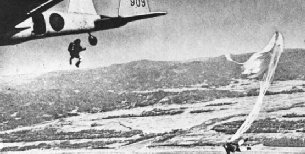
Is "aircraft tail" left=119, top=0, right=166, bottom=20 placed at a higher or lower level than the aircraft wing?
higher

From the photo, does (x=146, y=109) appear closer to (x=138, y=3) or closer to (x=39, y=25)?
(x=138, y=3)

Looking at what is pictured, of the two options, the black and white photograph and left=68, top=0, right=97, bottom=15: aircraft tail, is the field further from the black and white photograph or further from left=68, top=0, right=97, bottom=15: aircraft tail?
left=68, top=0, right=97, bottom=15: aircraft tail

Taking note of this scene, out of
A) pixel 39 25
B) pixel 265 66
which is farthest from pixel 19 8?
pixel 265 66

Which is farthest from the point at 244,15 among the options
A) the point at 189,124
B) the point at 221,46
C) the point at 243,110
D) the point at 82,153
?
the point at 82,153

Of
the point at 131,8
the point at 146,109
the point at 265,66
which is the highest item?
the point at 131,8

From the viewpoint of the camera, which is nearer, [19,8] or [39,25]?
[19,8]

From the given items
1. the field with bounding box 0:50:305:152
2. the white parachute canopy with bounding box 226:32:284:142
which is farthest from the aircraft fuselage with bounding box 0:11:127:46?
the field with bounding box 0:50:305:152
